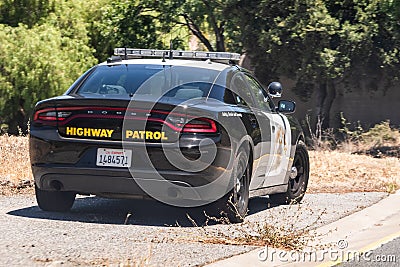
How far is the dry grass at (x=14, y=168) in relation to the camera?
1065 centimetres

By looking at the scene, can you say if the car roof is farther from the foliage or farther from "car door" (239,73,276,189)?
the foliage

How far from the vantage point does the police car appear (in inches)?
305

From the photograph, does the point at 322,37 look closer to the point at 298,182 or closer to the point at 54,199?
the point at 298,182

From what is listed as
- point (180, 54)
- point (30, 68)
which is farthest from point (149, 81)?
point (30, 68)

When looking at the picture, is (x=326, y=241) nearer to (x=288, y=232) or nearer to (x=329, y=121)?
(x=288, y=232)

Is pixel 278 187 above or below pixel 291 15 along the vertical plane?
below

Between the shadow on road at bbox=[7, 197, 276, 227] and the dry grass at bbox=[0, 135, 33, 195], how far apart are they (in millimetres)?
1102

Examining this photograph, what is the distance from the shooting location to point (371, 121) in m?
26.5

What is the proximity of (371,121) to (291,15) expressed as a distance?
6503mm

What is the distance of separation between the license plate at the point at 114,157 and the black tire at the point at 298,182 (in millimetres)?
3204

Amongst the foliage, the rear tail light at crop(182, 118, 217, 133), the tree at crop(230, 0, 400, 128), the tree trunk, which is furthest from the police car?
the tree trunk

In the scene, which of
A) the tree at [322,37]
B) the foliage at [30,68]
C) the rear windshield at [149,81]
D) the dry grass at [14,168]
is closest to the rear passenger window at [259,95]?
the rear windshield at [149,81]

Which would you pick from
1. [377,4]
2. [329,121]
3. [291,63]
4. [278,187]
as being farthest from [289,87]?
[278,187]

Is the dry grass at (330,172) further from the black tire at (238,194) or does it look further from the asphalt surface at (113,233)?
the black tire at (238,194)
